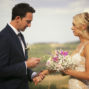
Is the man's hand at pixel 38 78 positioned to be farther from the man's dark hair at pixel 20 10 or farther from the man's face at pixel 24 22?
the man's dark hair at pixel 20 10

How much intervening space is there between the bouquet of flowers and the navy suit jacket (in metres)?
0.68

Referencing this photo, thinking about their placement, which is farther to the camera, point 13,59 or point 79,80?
point 79,80

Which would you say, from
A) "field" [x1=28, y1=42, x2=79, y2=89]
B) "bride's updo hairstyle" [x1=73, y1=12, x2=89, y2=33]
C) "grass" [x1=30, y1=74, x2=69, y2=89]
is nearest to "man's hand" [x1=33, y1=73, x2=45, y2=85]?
"bride's updo hairstyle" [x1=73, y1=12, x2=89, y2=33]

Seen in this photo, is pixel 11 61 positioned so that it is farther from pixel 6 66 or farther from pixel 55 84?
pixel 55 84

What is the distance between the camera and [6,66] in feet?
11.3

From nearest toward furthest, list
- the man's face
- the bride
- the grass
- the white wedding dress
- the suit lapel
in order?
1. the suit lapel
2. the man's face
3. the bride
4. the white wedding dress
5. the grass

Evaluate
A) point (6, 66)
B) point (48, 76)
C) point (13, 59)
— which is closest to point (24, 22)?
point (13, 59)

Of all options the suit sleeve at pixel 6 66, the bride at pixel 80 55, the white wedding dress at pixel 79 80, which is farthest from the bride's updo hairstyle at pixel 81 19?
the suit sleeve at pixel 6 66

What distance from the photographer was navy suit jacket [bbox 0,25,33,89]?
3.41 metres

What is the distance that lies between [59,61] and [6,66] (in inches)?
41.2

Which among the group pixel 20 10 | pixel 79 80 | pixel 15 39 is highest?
pixel 20 10

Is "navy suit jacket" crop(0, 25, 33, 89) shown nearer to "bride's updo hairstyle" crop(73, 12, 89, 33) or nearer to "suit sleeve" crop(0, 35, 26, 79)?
"suit sleeve" crop(0, 35, 26, 79)

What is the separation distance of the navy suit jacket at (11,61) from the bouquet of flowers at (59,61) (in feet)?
2.22

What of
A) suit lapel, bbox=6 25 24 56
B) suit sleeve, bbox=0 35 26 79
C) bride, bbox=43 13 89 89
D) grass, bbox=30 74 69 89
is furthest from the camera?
grass, bbox=30 74 69 89
